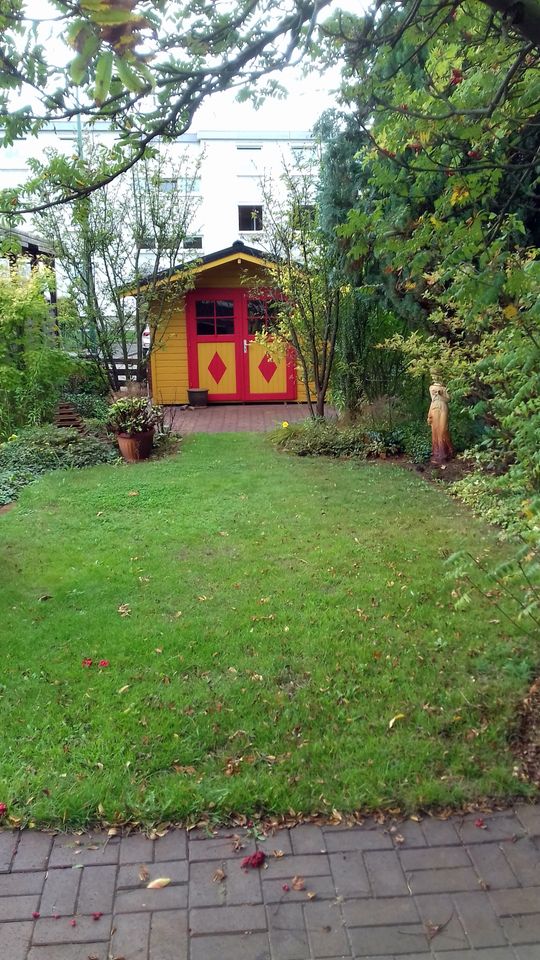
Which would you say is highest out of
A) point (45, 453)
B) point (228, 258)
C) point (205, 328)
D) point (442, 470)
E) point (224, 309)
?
point (228, 258)

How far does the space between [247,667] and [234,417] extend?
10.0 m

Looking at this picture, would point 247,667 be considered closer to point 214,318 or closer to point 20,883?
point 20,883

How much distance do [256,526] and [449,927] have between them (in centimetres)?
438

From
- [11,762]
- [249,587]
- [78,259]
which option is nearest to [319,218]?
[78,259]

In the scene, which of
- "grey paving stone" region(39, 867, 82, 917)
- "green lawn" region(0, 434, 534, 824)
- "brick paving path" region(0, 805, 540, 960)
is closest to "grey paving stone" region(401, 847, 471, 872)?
"brick paving path" region(0, 805, 540, 960)

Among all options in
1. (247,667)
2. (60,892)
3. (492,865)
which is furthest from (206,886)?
(247,667)

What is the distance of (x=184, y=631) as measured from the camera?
4.17m

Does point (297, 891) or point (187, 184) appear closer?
point (297, 891)

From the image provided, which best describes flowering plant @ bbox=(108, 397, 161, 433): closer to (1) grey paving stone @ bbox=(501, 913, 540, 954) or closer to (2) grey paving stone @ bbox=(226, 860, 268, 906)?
(2) grey paving stone @ bbox=(226, 860, 268, 906)

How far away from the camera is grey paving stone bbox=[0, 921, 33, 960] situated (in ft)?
6.89

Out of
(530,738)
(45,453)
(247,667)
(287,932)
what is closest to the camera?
(287,932)

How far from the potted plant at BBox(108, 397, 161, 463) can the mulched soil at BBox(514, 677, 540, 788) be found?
23.5ft

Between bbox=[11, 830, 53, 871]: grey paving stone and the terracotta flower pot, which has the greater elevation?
the terracotta flower pot

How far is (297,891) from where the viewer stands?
2324 mm
